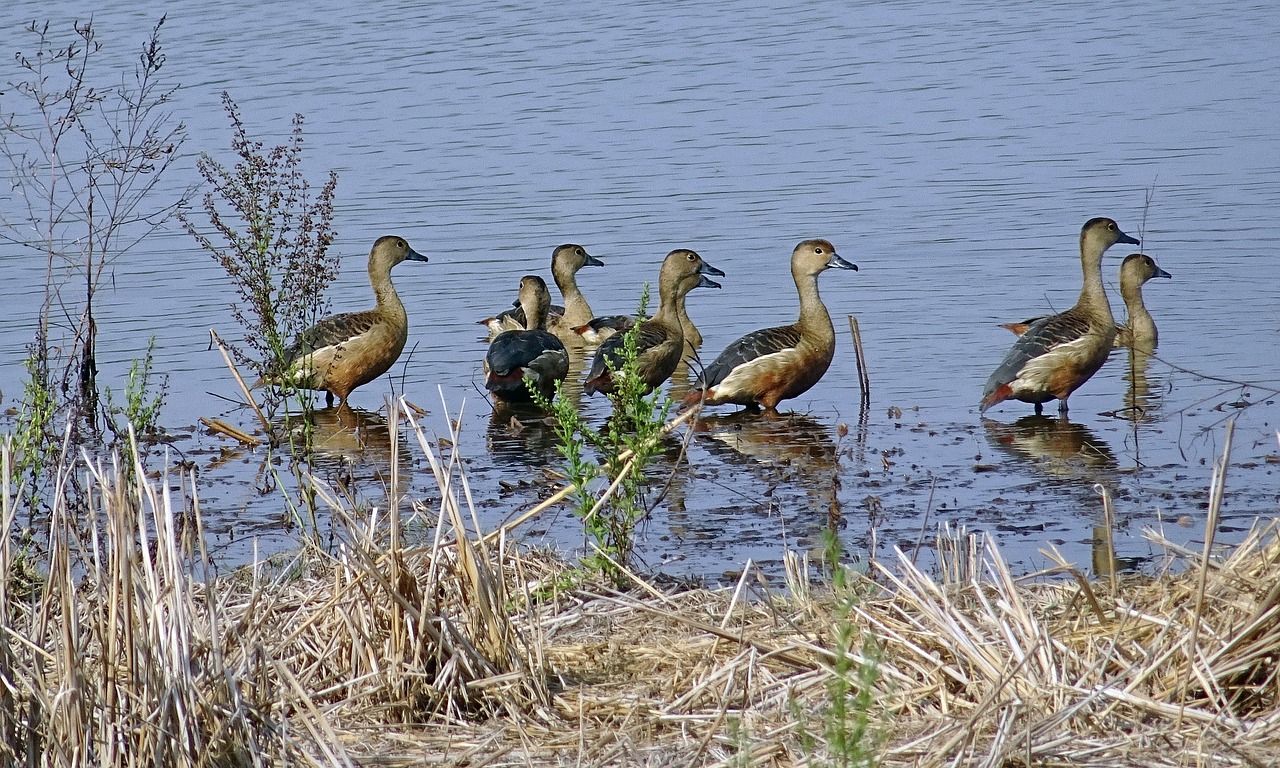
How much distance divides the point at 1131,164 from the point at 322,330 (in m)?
10.3

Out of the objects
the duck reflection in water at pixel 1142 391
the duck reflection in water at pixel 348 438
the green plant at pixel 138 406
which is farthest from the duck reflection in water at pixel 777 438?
the green plant at pixel 138 406

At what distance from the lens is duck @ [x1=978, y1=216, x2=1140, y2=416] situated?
428 inches

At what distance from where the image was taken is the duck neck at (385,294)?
12891 millimetres

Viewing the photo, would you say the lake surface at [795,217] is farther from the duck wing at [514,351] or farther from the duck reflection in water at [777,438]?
the duck wing at [514,351]

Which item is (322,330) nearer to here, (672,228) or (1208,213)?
(672,228)

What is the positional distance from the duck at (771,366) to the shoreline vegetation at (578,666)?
Answer: 6163mm

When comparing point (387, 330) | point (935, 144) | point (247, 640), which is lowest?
point (247, 640)

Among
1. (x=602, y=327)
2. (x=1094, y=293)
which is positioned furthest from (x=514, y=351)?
(x=1094, y=293)

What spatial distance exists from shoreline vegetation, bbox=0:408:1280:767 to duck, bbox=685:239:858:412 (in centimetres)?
616

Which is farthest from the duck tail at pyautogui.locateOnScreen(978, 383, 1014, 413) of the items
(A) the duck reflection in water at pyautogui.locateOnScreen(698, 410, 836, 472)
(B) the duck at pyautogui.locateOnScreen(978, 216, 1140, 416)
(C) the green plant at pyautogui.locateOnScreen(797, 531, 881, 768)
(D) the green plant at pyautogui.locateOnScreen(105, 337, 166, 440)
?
(C) the green plant at pyautogui.locateOnScreen(797, 531, 881, 768)

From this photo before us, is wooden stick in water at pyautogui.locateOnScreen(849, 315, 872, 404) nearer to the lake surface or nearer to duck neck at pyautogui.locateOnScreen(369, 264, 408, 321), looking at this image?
the lake surface

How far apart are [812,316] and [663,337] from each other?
3.68 feet

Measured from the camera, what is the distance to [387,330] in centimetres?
1270

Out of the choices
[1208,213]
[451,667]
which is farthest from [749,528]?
[1208,213]
